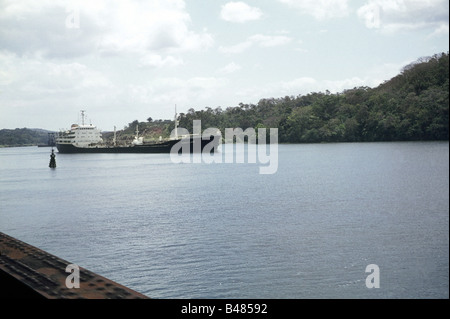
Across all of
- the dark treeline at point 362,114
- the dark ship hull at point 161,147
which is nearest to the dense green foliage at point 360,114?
the dark treeline at point 362,114

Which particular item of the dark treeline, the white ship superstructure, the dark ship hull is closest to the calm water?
the dark treeline

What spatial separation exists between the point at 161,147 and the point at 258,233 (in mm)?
65666

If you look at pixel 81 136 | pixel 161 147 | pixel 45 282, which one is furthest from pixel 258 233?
pixel 81 136

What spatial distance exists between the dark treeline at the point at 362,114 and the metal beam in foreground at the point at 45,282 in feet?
14.1

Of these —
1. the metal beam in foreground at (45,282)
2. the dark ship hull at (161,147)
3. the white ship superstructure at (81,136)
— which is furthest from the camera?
the white ship superstructure at (81,136)

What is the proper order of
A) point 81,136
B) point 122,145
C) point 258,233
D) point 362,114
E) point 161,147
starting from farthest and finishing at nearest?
point 81,136
point 122,145
point 161,147
point 362,114
point 258,233

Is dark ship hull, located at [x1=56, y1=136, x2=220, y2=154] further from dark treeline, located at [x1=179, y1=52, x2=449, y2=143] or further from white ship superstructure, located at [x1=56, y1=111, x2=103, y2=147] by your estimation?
dark treeline, located at [x1=179, y1=52, x2=449, y2=143]

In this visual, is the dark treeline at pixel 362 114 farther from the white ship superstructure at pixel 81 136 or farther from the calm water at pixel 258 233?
the white ship superstructure at pixel 81 136

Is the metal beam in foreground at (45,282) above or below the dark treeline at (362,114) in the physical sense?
below

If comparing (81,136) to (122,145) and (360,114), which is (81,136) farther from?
(360,114)

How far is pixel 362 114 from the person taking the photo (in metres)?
55.3

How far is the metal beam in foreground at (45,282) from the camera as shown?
5.17 meters
